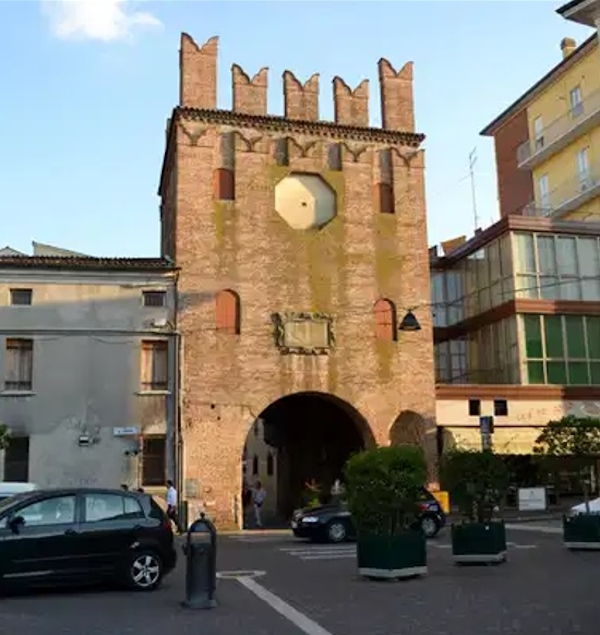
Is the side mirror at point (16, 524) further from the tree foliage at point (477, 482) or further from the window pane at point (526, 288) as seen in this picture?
the window pane at point (526, 288)

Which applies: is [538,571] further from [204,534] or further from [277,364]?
[277,364]

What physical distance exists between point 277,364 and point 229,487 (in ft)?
14.7

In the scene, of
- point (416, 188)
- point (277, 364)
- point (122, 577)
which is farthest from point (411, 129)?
point (122, 577)

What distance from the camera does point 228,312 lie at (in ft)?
98.0

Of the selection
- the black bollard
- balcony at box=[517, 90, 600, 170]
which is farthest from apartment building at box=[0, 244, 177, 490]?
balcony at box=[517, 90, 600, 170]

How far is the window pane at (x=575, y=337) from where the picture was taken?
108 ft

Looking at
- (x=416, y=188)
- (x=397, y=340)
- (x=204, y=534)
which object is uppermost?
(x=416, y=188)

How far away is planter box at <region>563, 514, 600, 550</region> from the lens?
17.0m

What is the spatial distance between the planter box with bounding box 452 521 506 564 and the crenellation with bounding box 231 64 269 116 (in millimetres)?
20213

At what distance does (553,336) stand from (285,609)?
24.4m

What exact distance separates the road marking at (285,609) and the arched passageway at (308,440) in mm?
16845

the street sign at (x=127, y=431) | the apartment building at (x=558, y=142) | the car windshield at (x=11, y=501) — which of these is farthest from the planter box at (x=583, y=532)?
the apartment building at (x=558, y=142)

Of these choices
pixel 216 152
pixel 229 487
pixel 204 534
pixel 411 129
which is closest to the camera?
pixel 204 534

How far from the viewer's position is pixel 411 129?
33.2m
